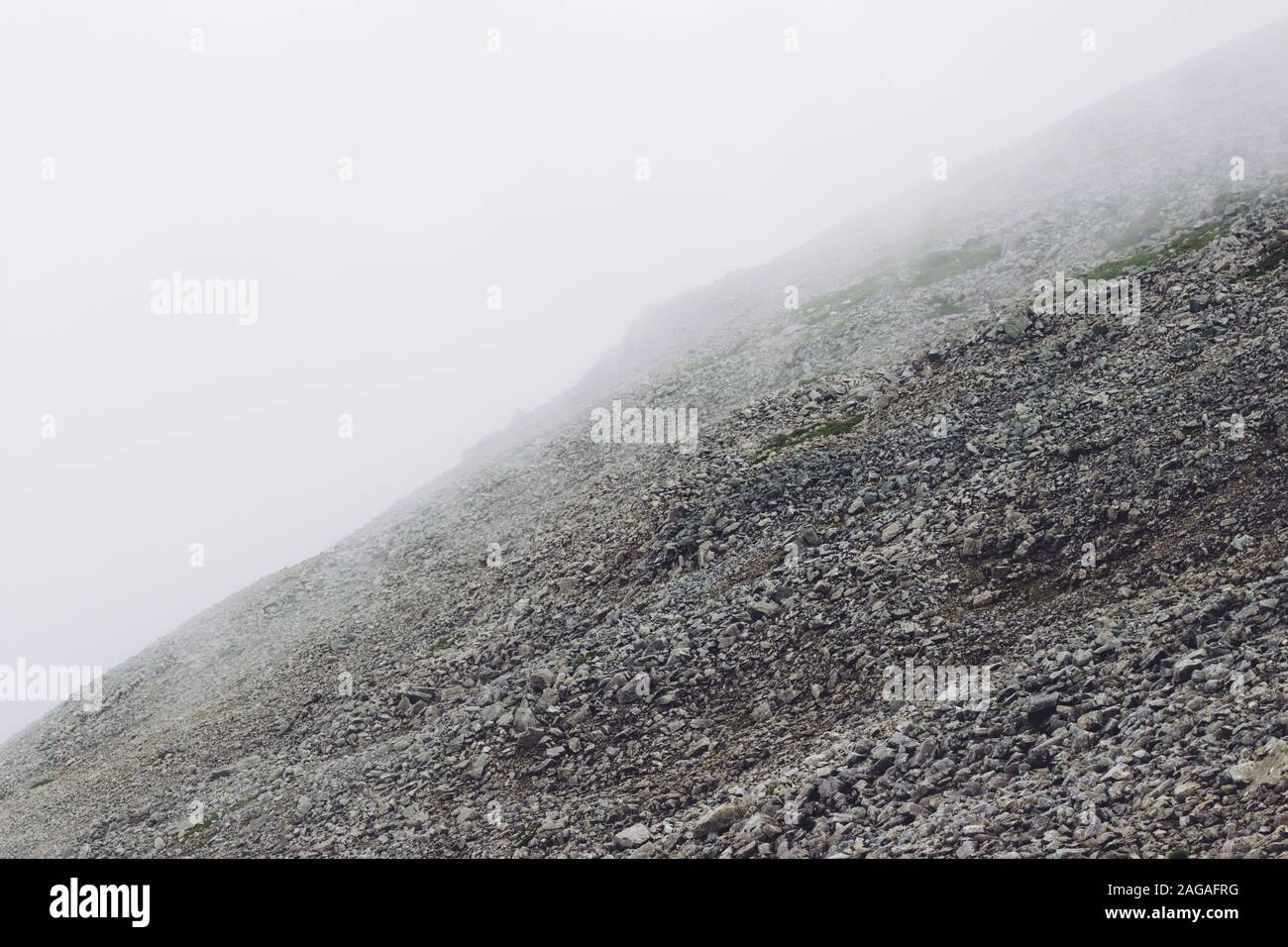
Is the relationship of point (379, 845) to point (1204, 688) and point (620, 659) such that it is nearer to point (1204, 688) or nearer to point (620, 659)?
point (620, 659)

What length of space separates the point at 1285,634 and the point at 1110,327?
21.4 meters

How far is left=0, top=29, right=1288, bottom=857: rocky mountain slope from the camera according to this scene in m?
18.8

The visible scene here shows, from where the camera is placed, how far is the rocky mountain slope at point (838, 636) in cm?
1875

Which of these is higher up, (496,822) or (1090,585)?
(1090,585)

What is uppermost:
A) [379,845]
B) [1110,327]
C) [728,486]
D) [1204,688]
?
[1110,327]

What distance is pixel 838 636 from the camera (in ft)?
88.3

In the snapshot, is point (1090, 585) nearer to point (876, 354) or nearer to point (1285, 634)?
point (1285, 634)

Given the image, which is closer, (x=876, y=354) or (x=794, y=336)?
(x=876, y=354)

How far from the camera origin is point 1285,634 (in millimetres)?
18703
